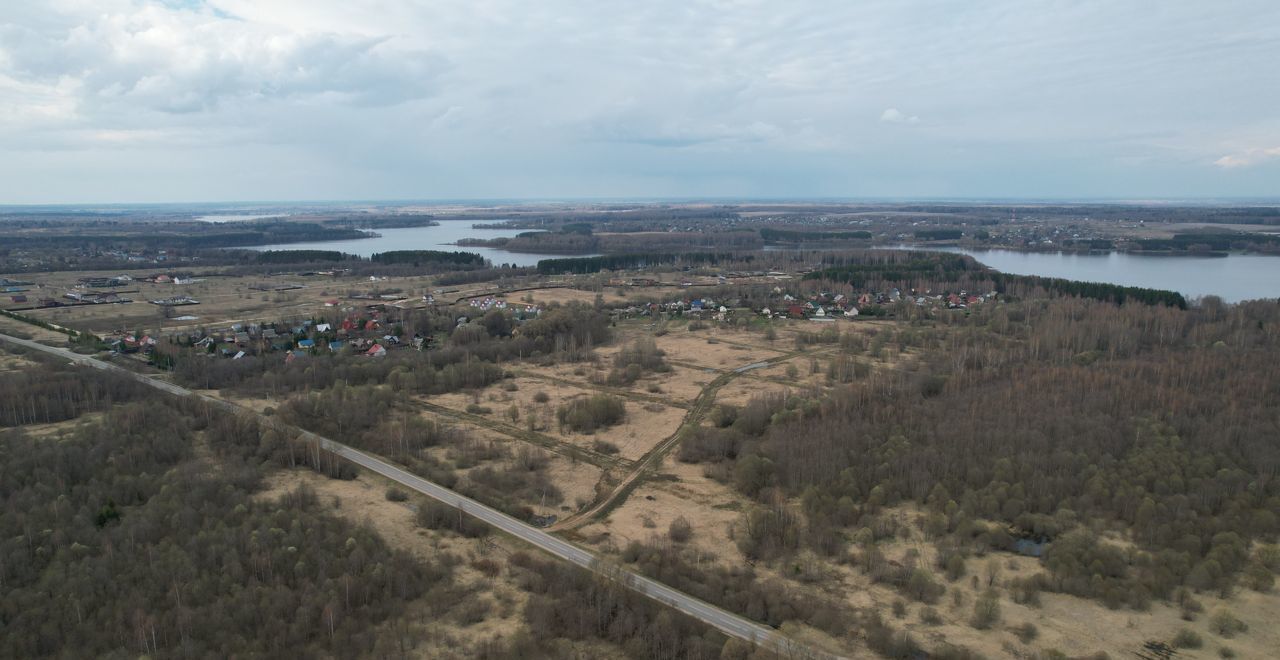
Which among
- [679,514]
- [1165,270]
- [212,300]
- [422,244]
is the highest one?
[422,244]

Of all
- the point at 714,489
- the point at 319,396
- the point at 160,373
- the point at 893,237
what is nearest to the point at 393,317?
the point at 160,373

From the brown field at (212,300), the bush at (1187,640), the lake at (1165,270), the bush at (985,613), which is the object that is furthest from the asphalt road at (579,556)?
the lake at (1165,270)

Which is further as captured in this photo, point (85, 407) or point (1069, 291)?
point (1069, 291)

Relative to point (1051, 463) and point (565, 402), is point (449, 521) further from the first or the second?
point (1051, 463)

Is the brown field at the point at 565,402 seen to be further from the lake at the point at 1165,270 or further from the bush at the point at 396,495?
the lake at the point at 1165,270

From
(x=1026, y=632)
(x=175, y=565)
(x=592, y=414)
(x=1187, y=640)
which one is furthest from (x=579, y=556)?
(x=1187, y=640)

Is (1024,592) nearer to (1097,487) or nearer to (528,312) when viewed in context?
(1097,487)

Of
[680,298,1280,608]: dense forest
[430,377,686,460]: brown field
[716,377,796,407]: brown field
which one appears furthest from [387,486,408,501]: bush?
[716,377,796,407]: brown field
